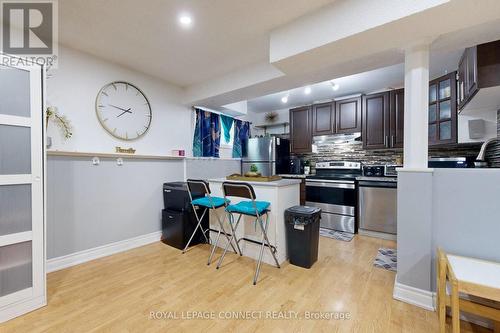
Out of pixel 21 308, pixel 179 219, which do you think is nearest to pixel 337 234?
pixel 179 219

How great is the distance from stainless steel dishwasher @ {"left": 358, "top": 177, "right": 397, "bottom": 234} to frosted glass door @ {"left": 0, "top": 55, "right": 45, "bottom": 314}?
392 centimetres

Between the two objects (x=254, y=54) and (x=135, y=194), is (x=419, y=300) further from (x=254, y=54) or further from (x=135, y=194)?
(x=135, y=194)

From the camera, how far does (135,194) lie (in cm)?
302

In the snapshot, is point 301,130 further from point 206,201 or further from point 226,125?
point 206,201

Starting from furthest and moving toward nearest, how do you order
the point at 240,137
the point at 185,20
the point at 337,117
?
the point at 240,137, the point at 337,117, the point at 185,20

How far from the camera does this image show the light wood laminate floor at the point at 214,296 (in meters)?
1.52

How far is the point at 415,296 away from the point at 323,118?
10.5ft

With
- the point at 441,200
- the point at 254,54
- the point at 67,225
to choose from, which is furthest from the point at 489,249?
the point at 67,225

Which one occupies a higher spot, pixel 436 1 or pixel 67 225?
pixel 436 1

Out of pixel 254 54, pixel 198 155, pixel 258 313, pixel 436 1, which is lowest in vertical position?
pixel 258 313

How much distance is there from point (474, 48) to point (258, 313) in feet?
9.88

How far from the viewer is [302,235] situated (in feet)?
7.70

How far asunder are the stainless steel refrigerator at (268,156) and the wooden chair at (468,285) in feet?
10.3

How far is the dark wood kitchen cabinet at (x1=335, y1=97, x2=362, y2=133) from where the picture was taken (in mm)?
3842
